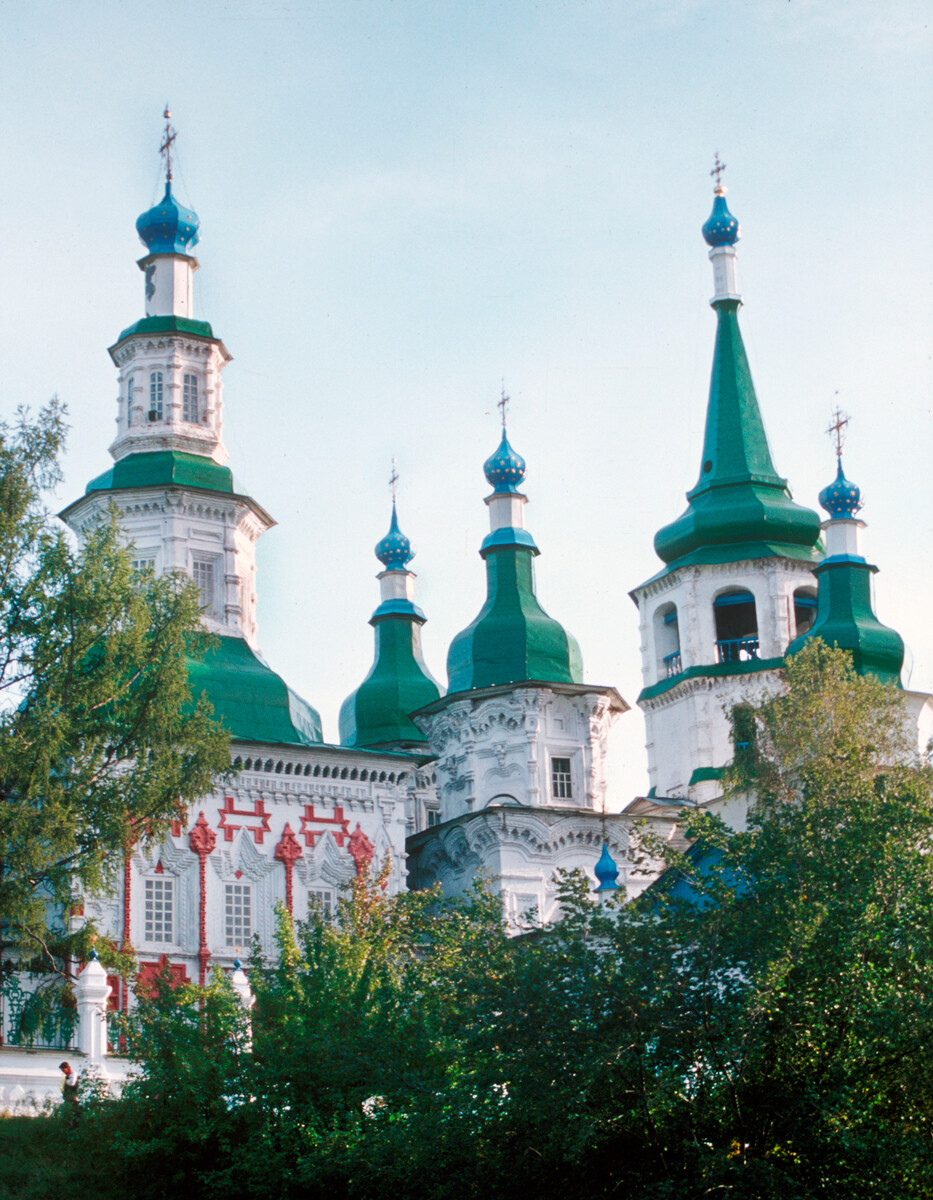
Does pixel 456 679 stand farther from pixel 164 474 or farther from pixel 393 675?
pixel 164 474

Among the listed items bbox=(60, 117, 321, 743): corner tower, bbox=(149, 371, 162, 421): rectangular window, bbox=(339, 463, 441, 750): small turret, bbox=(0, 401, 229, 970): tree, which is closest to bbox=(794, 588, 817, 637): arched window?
bbox=(339, 463, 441, 750): small turret

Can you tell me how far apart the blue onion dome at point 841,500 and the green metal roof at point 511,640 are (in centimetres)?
609

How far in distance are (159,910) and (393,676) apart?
461 inches

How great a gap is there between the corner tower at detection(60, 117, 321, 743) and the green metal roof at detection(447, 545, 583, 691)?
4.37 meters

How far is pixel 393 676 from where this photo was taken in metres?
42.5

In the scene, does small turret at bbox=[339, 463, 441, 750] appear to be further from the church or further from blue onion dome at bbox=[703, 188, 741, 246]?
blue onion dome at bbox=[703, 188, 741, 246]

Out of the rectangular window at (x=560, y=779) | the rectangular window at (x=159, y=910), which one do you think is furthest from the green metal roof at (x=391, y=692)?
the rectangular window at (x=159, y=910)

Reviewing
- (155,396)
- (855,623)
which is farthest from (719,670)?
(155,396)

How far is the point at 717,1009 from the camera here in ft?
49.4

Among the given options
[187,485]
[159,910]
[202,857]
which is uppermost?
[187,485]

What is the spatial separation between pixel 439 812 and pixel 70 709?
1778cm

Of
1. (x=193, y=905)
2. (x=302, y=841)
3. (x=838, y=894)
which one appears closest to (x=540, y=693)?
(x=302, y=841)

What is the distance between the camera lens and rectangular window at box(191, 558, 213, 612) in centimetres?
3562

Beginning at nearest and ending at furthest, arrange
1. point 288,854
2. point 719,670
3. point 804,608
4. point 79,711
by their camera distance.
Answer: point 79,711
point 288,854
point 719,670
point 804,608
